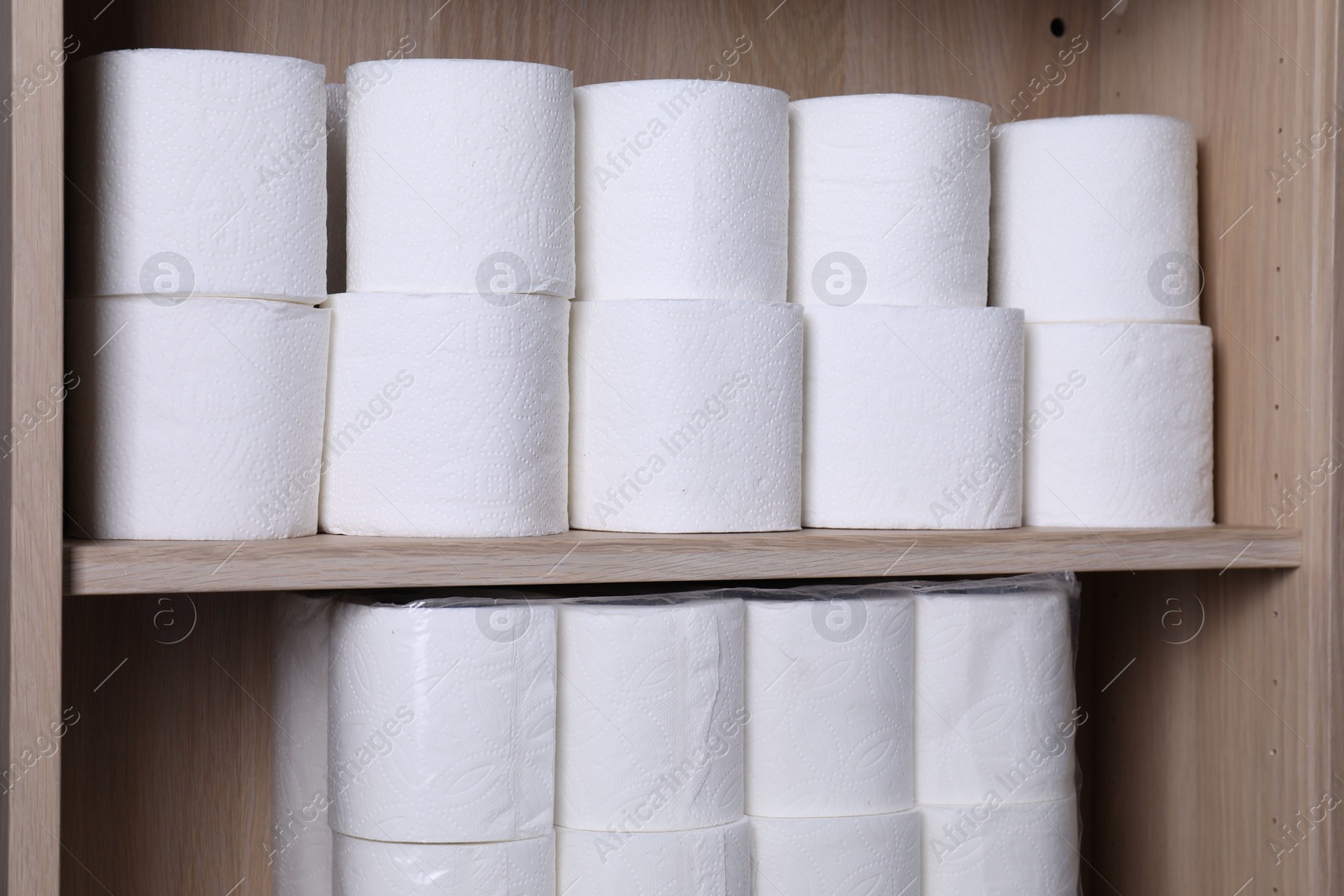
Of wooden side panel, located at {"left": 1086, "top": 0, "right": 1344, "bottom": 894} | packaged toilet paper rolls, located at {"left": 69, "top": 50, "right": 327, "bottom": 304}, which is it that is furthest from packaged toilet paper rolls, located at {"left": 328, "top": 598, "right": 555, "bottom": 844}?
wooden side panel, located at {"left": 1086, "top": 0, "right": 1344, "bottom": 894}

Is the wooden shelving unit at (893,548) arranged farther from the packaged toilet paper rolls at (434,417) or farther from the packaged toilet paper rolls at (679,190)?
the packaged toilet paper rolls at (679,190)

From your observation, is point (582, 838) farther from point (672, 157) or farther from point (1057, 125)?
point (1057, 125)

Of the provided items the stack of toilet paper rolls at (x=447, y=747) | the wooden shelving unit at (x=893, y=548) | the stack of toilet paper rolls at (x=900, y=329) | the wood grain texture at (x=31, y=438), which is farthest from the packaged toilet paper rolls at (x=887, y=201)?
the wood grain texture at (x=31, y=438)

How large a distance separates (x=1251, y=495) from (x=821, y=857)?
39cm

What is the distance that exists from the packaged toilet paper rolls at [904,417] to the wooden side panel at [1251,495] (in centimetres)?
19

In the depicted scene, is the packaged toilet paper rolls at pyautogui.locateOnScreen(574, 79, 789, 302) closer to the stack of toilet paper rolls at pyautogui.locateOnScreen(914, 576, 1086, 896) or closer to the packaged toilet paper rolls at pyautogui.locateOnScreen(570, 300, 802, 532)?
the packaged toilet paper rolls at pyautogui.locateOnScreen(570, 300, 802, 532)

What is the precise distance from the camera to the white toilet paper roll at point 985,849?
2.64 feet

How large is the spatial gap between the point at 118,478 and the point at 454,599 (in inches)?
7.8

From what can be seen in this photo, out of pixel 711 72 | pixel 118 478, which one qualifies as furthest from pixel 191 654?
pixel 711 72

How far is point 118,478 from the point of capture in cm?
69

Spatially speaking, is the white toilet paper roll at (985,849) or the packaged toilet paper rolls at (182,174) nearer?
the packaged toilet paper rolls at (182,174)

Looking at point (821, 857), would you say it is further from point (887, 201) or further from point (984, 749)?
point (887, 201)

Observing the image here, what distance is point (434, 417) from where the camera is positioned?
722mm

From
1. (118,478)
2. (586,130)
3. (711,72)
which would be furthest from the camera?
(711,72)
